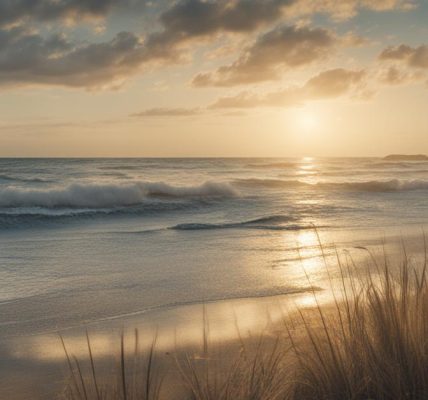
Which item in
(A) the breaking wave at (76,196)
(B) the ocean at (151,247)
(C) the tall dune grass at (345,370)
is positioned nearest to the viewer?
(C) the tall dune grass at (345,370)

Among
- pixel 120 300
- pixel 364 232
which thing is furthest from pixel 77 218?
pixel 120 300

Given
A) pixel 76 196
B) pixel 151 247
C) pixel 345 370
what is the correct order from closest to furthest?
pixel 345 370, pixel 151 247, pixel 76 196

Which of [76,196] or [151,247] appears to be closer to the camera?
[151,247]

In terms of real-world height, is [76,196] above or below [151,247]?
above

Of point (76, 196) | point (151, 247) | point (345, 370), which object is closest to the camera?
point (345, 370)

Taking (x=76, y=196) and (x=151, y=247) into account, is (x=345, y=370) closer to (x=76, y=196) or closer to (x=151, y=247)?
(x=151, y=247)

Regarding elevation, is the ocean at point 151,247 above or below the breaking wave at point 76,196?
below

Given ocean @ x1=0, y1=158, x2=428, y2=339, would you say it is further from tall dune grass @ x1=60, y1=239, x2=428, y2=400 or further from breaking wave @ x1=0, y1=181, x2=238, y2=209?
tall dune grass @ x1=60, y1=239, x2=428, y2=400

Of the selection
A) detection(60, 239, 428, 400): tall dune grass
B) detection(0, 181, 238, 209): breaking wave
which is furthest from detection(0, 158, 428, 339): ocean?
detection(60, 239, 428, 400): tall dune grass

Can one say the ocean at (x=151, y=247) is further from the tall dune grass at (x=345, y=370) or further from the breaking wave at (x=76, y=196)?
the tall dune grass at (x=345, y=370)

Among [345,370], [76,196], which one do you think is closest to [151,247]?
[345,370]

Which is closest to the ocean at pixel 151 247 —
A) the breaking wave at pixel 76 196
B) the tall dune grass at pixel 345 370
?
the breaking wave at pixel 76 196

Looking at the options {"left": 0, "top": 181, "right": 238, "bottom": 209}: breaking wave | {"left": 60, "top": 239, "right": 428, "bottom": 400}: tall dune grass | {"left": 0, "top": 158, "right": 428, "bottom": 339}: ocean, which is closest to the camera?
{"left": 60, "top": 239, "right": 428, "bottom": 400}: tall dune grass

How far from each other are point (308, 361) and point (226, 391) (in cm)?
58
